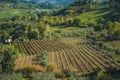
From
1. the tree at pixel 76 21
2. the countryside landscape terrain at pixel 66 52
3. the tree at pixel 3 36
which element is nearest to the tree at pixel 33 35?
the countryside landscape terrain at pixel 66 52

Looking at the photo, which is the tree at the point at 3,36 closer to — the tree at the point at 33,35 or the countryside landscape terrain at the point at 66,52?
the countryside landscape terrain at the point at 66,52

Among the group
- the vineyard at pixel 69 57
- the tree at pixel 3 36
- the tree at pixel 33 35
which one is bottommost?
the tree at pixel 3 36

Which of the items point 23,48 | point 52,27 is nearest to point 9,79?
point 23,48

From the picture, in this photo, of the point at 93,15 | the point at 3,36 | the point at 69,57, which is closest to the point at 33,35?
the point at 3,36

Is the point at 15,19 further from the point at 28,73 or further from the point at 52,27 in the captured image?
the point at 28,73

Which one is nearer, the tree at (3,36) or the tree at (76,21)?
the tree at (3,36)
